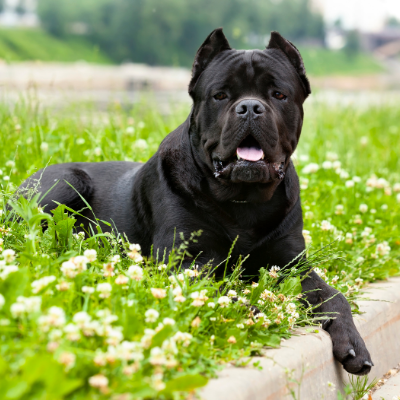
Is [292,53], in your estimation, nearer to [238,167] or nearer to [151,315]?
[238,167]


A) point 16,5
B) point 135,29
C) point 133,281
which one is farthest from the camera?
point 16,5

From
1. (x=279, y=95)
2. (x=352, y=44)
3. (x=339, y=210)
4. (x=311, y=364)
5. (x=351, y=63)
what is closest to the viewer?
(x=311, y=364)

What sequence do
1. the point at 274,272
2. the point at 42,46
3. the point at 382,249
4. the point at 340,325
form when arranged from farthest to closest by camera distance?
the point at 42,46 → the point at 382,249 → the point at 274,272 → the point at 340,325

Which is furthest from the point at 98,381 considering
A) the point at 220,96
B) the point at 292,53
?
the point at 292,53

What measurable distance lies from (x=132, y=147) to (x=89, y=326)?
3606mm

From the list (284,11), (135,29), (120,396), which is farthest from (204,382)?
(284,11)

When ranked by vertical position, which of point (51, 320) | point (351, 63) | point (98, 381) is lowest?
point (351, 63)

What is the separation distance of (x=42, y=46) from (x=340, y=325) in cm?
5465

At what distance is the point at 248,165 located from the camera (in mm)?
2787

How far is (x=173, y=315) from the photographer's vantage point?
2061 mm

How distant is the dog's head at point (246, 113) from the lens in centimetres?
277

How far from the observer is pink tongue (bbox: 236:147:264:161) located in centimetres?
281

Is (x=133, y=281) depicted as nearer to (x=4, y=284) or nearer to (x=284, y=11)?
(x=4, y=284)

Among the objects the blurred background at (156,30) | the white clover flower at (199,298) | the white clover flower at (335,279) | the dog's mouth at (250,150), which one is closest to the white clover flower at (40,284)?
the white clover flower at (199,298)
